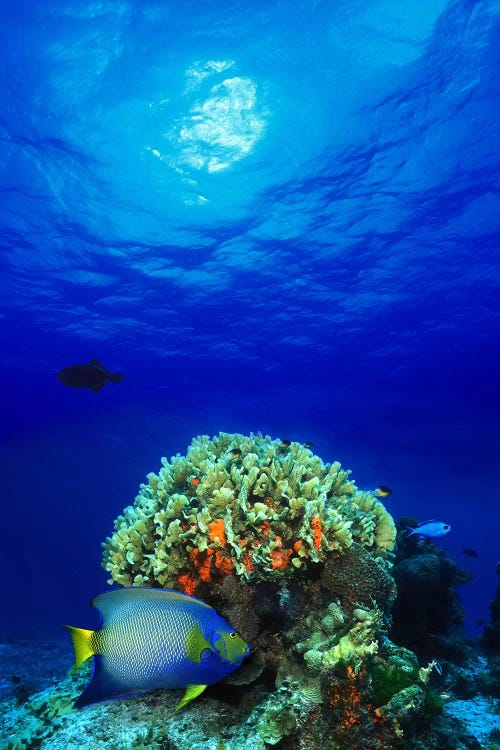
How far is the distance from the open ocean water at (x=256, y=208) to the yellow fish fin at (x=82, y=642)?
4471mm

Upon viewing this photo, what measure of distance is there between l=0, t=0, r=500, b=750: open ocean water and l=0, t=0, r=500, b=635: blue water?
0.25ft

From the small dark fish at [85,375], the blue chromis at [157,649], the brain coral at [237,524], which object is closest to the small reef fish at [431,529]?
the brain coral at [237,524]

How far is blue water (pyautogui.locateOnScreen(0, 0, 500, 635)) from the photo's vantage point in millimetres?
11375

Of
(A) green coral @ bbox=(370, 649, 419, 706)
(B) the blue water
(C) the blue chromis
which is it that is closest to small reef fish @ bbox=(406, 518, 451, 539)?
(A) green coral @ bbox=(370, 649, 419, 706)

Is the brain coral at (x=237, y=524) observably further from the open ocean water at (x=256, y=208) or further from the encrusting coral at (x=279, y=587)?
the open ocean water at (x=256, y=208)

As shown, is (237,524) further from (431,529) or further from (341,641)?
(431,529)

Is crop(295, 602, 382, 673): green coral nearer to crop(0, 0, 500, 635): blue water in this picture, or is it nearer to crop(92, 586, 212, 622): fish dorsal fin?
crop(92, 586, 212, 622): fish dorsal fin

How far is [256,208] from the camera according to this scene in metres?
17.4

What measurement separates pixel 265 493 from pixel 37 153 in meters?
16.1

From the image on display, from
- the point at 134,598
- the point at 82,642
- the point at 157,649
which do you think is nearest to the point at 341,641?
the point at 157,649

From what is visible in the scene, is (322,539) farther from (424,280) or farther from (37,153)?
(424,280)

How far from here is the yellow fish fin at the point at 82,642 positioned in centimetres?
251

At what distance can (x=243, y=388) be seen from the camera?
35.0m

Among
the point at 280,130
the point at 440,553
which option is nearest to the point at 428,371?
the point at 280,130
